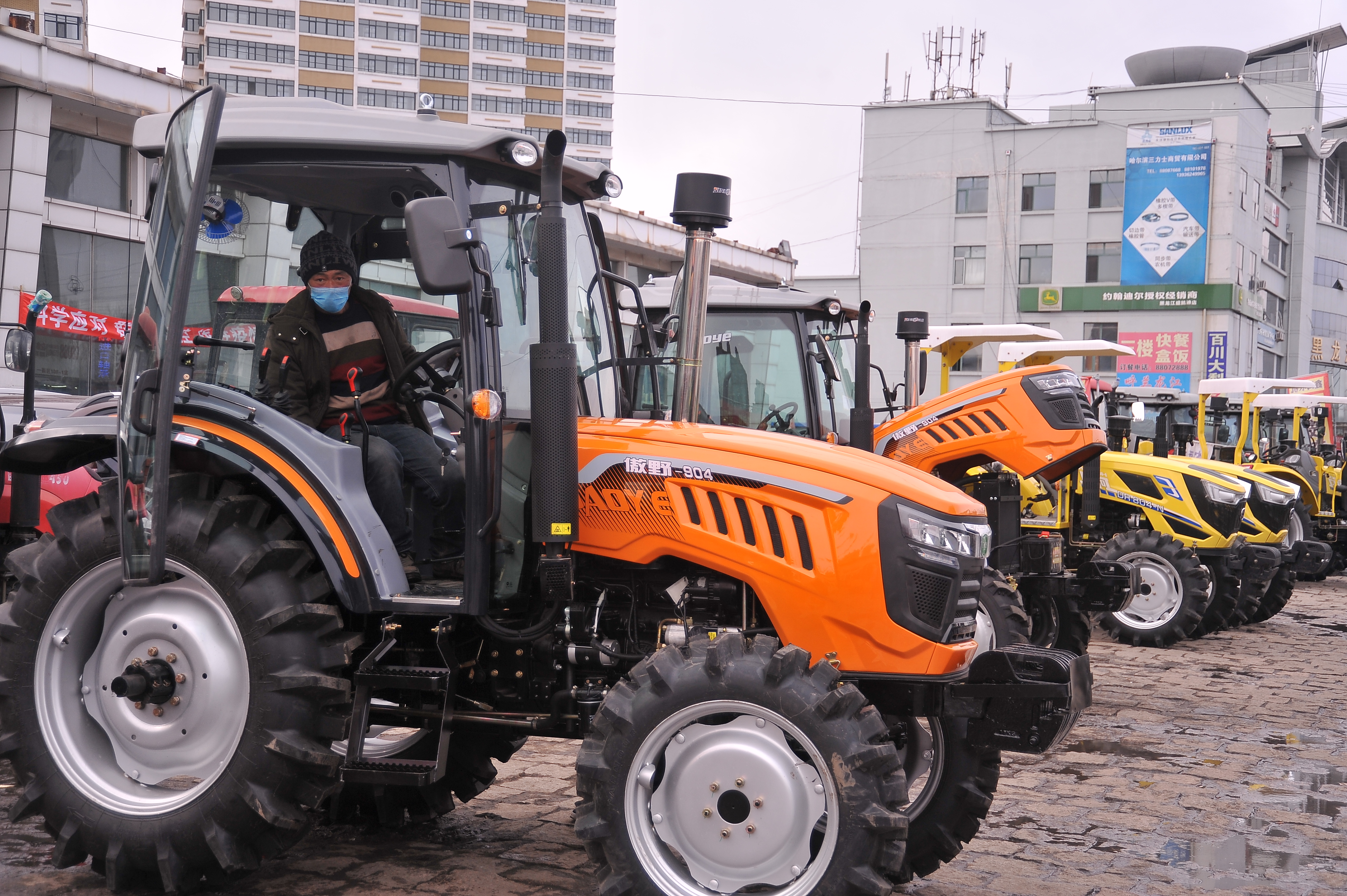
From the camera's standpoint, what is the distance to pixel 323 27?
9456cm

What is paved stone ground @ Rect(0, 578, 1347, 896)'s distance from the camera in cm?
489

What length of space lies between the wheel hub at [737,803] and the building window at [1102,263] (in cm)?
5527

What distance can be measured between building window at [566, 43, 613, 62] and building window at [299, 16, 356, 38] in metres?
17.2

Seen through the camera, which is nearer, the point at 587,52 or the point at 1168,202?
the point at 1168,202

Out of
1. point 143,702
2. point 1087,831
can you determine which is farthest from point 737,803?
point 1087,831

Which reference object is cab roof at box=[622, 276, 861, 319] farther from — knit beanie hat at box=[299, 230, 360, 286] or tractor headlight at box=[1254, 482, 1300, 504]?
tractor headlight at box=[1254, 482, 1300, 504]

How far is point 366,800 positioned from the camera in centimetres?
554

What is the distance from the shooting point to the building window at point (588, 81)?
10362 cm

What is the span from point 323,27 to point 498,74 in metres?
13.6

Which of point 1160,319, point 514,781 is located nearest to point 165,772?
point 514,781

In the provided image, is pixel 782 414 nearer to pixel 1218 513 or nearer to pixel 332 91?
pixel 1218 513

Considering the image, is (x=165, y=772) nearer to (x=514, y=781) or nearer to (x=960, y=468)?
(x=514, y=781)

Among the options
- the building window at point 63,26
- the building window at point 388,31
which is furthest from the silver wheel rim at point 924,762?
the building window at point 388,31

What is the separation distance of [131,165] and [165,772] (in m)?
15.5
